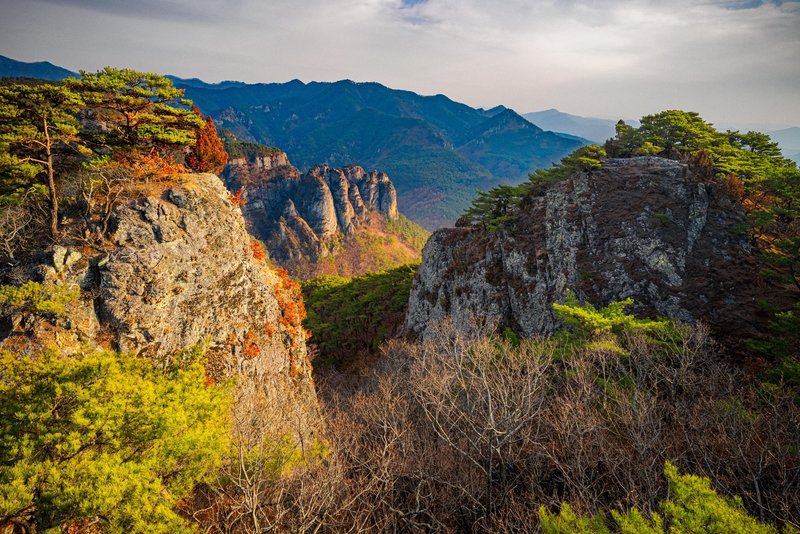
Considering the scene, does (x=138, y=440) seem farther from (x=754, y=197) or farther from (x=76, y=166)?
(x=754, y=197)

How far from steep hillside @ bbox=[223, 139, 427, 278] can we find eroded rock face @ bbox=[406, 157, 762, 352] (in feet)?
396

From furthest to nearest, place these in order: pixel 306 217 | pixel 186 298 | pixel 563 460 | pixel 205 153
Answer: pixel 306 217, pixel 205 153, pixel 186 298, pixel 563 460

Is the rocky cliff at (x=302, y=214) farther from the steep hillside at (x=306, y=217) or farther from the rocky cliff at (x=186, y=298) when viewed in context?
the rocky cliff at (x=186, y=298)

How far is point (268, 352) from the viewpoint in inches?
924

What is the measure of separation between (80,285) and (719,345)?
1276 inches

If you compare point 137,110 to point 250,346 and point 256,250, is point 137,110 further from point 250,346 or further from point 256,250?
point 250,346

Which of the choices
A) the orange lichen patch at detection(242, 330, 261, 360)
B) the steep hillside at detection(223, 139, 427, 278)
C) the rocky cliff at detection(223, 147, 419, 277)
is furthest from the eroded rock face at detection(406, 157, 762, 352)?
the rocky cliff at detection(223, 147, 419, 277)

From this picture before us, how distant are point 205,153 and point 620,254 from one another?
31.7 m

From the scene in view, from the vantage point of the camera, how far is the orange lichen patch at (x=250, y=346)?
21828mm

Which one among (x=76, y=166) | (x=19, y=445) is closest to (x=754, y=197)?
(x=19, y=445)

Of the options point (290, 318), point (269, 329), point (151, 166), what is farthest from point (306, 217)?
point (269, 329)

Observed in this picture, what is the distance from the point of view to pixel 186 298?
20031mm

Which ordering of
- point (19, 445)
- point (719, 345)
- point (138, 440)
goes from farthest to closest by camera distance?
point (719, 345) → point (138, 440) → point (19, 445)

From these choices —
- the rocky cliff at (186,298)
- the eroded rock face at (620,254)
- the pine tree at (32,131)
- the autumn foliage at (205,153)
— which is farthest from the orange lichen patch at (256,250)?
the eroded rock face at (620,254)
